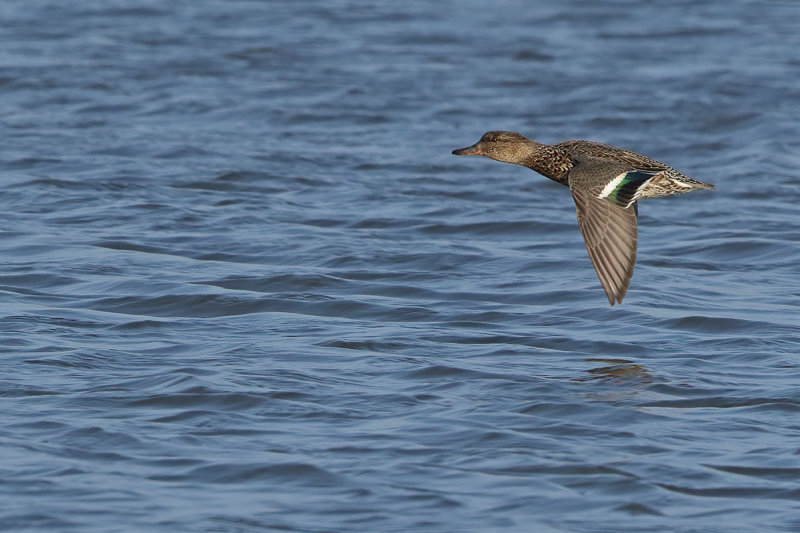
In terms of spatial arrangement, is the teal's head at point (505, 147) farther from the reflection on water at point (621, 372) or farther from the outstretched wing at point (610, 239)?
the reflection on water at point (621, 372)

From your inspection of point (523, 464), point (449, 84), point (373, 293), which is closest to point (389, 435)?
point (523, 464)

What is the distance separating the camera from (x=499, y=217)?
34.8 feet

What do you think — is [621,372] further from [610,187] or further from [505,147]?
[505,147]

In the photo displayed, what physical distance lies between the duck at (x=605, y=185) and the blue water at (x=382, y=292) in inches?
19.6

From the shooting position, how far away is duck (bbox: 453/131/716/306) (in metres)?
7.18

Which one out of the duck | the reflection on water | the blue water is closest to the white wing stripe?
the duck

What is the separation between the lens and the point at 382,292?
8539mm

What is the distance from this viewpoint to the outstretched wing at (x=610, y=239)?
7104mm

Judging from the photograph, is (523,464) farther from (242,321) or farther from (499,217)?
(499,217)

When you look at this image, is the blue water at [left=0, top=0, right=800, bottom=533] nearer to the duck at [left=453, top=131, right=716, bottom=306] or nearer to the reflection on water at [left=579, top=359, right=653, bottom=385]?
the reflection on water at [left=579, top=359, right=653, bottom=385]

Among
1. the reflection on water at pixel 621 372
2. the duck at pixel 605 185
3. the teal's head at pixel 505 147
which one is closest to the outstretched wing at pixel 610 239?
the duck at pixel 605 185

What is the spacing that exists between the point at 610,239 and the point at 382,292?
1.74 m

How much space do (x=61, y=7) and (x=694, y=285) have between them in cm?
1232

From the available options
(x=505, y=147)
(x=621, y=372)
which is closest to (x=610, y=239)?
(x=621, y=372)
